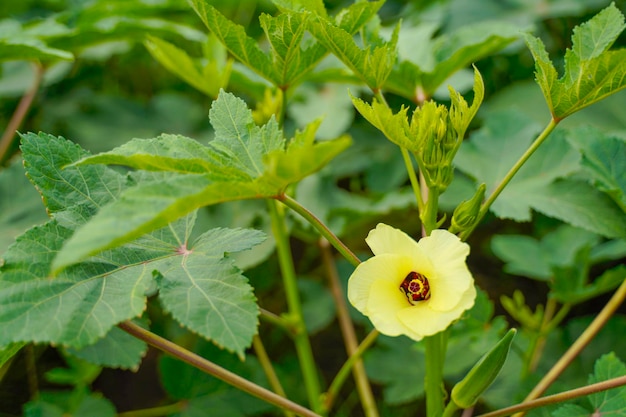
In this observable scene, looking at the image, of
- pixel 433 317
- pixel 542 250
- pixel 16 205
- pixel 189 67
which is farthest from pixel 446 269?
pixel 16 205

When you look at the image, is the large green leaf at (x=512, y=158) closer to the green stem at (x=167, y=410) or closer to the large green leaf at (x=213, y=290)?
the large green leaf at (x=213, y=290)

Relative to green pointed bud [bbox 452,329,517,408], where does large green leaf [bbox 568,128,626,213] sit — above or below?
above

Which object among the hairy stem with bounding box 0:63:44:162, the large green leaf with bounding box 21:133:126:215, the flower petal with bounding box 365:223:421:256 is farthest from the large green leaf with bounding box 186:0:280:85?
the hairy stem with bounding box 0:63:44:162

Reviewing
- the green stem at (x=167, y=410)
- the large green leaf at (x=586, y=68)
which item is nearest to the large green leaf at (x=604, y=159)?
the large green leaf at (x=586, y=68)

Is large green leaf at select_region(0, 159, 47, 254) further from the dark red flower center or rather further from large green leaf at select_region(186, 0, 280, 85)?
the dark red flower center

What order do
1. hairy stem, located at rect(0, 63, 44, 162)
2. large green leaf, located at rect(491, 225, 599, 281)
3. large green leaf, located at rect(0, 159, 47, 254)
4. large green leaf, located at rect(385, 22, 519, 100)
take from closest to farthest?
large green leaf, located at rect(385, 22, 519, 100), large green leaf, located at rect(0, 159, 47, 254), large green leaf, located at rect(491, 225, 599, 281), hairy stem, located at rect(0, 63, 44, 162)

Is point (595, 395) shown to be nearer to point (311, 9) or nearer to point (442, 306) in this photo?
point (442, 306)
